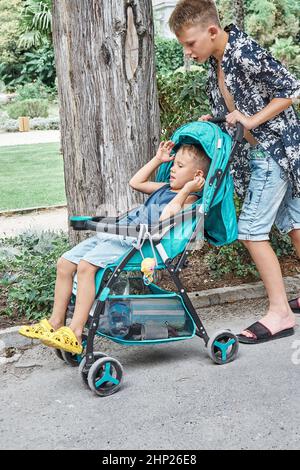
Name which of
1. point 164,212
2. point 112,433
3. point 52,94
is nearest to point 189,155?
point 164,212

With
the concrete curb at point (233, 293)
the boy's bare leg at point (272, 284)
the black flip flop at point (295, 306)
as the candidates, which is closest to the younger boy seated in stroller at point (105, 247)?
the boy's bare leg at point (272, 284)

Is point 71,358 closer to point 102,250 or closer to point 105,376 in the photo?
point 105,376

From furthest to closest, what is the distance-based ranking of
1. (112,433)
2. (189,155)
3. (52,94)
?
(52,94) → (189,155) → (112,433)

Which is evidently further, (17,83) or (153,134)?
(17,83)

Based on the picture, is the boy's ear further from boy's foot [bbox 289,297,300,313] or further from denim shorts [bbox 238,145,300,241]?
boy's foot [bbox 289,297,300,313]

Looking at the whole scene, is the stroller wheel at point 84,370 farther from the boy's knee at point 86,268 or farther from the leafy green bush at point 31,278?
the leafy green bush at point 31,278

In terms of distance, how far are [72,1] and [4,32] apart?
95.7 feet

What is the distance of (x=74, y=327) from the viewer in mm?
3742

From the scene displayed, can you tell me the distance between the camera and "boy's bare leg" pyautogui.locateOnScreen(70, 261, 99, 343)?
12.3 feet

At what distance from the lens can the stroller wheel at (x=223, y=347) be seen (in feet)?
13.3

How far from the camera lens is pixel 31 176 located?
43.3 ft

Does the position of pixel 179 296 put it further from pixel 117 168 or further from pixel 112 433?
pixel 117 168

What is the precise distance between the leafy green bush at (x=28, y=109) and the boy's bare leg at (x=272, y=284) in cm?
2198

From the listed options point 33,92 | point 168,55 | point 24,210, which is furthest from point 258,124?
point 168,55
